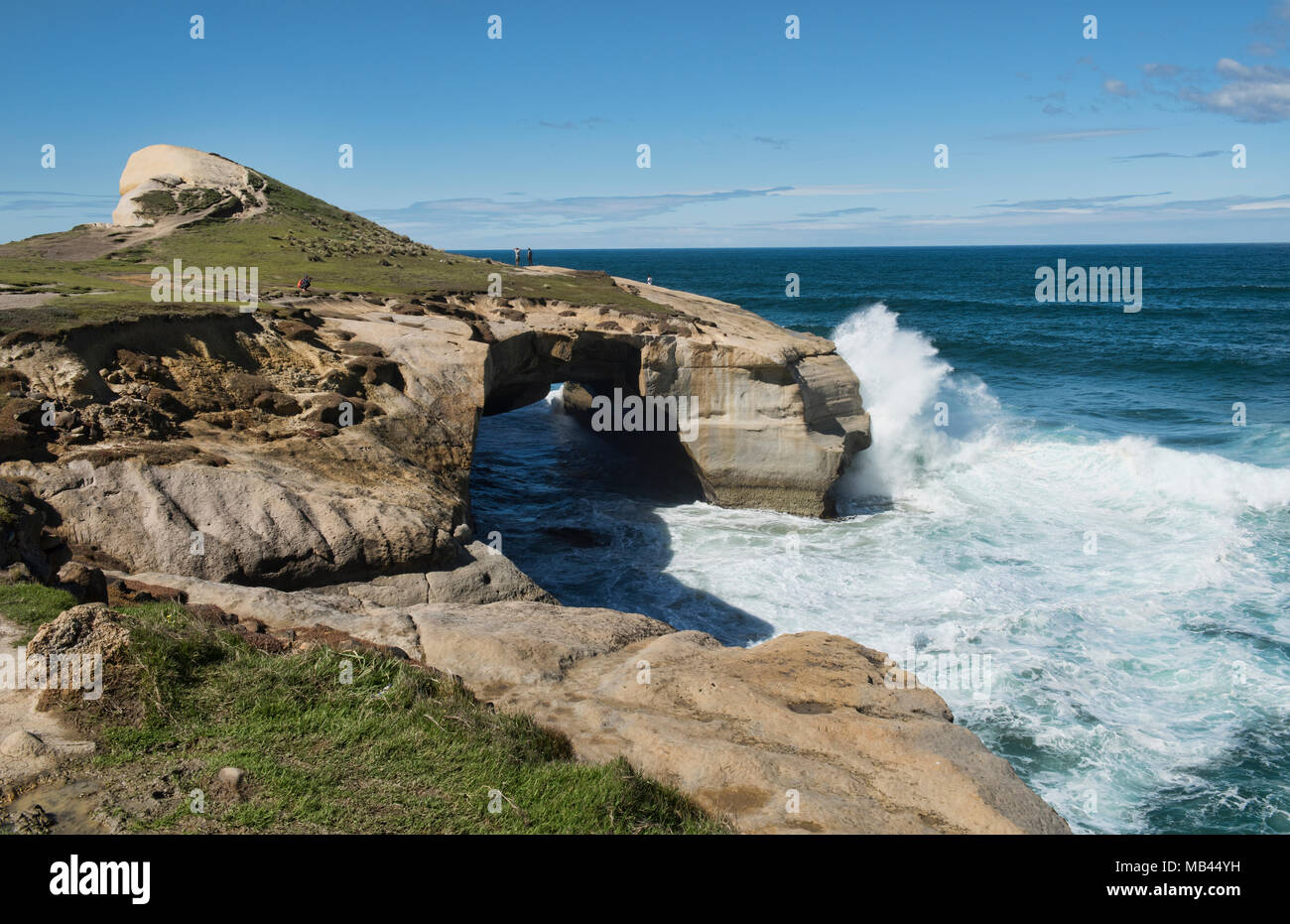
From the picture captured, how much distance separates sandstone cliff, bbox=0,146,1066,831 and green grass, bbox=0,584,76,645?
69.4 inches

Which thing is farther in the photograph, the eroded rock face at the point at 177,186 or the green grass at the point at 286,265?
the eroded rock face at the point at 177,186

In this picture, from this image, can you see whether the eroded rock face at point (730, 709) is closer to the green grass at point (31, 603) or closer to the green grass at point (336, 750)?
the green grass at point (336, 750)

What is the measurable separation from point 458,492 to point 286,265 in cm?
1580

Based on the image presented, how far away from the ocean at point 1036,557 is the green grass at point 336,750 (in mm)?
7759

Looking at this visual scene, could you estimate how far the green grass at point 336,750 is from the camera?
6.50 metres

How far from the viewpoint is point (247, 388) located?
16781 mm

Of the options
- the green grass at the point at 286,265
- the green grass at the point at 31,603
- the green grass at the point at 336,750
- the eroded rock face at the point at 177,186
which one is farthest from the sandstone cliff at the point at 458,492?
the eroded rock face at the point at 177,186

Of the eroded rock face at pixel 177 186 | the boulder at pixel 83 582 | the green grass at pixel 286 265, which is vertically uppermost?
the eroded rock face at pixel 177 186

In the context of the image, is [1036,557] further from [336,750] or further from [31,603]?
[31,603]

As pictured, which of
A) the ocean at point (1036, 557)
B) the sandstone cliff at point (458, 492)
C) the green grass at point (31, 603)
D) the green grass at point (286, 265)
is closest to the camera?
the sandstone cliff at point (458, 492)

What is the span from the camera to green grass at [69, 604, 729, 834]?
6.50 m

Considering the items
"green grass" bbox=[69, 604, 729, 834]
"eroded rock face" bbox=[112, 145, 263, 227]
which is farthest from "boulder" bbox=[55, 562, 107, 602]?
"eroded rock face" bbox=[112, 145, 263, 227]

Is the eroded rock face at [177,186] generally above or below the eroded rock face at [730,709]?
above

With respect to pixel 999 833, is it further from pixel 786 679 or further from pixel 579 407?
pixel 579 407
